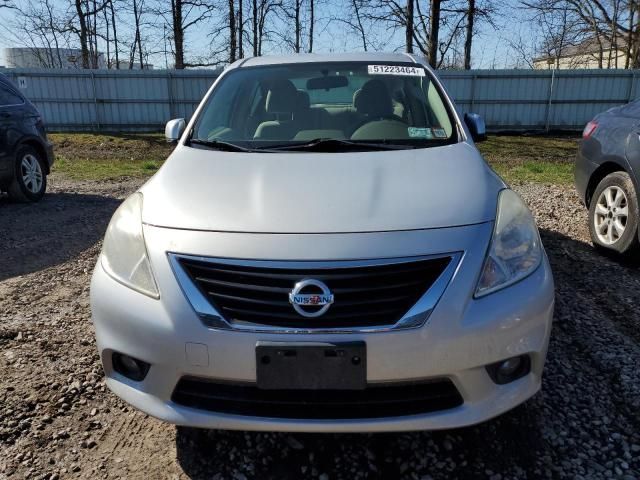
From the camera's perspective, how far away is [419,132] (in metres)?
2.86

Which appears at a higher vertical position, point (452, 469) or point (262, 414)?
point (262, 414)

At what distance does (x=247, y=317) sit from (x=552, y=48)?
31.1 m

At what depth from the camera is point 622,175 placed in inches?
164

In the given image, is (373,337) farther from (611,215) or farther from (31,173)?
(31,173)

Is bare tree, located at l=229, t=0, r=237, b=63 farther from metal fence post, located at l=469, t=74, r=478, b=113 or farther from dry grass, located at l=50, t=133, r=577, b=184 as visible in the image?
metal fence post, located at l=469, t=74, r=478, b=113

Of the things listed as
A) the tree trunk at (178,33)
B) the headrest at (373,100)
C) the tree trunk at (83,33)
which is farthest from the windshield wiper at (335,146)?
the tree trunk at (83,33)

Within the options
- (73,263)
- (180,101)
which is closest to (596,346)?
(73,263)

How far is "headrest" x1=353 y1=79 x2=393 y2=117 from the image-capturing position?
124 inches

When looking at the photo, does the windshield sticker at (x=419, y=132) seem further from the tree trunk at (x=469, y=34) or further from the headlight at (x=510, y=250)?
the tree trunk at (x=469, y=34)

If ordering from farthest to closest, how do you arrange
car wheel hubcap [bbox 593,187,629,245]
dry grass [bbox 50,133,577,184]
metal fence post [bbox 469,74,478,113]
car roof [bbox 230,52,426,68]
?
metal fence post [bbox 469,74,478,113]
dry grass [bbox 50,133,577,184]
car wheel hubcap [bbox 593,187,629,245]
car roof [bbox 230,52,426,68]

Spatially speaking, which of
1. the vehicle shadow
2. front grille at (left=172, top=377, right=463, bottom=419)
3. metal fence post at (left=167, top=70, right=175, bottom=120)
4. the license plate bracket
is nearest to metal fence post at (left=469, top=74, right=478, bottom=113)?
metal fence post at (left=167, top=70, right=175, bottom=120)

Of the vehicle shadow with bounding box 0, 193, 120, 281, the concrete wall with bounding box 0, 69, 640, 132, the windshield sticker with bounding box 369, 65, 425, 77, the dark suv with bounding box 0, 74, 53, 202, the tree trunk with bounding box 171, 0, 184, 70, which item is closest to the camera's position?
the windshield sticker with bounding box 369, 65, 425, 77

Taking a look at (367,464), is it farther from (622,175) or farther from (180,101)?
(180,101)

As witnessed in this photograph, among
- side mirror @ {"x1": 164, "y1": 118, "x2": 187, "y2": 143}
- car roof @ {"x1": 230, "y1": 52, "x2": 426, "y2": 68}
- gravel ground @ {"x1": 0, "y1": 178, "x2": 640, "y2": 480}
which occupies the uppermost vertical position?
car roof @ {"x1": 230, "y1": 52, "x2": 426, "y2": 68}
